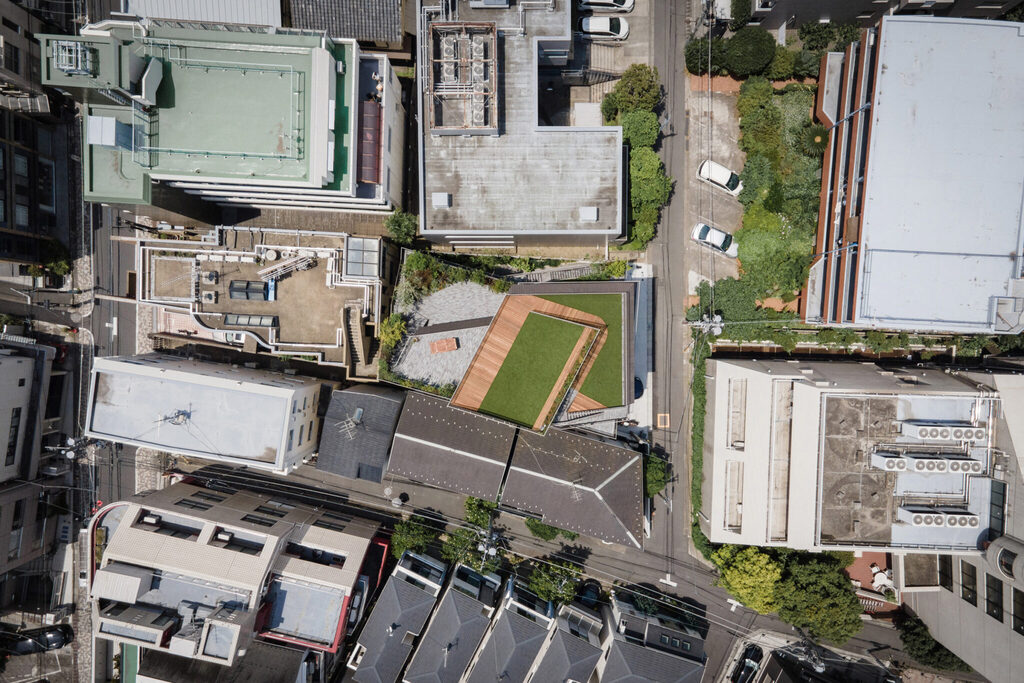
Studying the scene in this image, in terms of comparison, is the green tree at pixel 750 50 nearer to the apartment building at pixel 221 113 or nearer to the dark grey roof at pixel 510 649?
the apartment building at pixel 221 113

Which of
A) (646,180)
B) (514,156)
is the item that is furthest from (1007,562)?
(514,156)

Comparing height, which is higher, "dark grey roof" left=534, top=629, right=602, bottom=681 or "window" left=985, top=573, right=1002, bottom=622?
"window" left=985, top=573, right=1002, bottom=622

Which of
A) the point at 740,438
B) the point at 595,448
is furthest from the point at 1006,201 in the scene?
the point at 595,448

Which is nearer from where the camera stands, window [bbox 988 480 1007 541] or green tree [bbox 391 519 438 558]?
window [bbox 988 480 1007 541]

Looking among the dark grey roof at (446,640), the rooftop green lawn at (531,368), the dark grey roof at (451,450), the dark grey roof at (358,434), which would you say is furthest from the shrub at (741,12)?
the dark grey roof at (446,640)

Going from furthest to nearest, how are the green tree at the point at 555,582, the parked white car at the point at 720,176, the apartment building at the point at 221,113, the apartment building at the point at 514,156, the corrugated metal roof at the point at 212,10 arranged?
1. the green tree at the point at 555,582
2. the parked white car at the point at 720,176
3. the corrugated metal roof at the point at 212,10
4. the apartment building at the point at 514,156
5. the apartment building at the point at 221,113

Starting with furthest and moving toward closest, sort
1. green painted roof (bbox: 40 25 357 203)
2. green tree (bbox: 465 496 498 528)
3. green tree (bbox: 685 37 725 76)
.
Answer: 1. green tree (bbox: 465 496 498 528)
2. green tree (bbox: 685 37 725 76)
3. green painted roof (bbox: 40 25 357 203)

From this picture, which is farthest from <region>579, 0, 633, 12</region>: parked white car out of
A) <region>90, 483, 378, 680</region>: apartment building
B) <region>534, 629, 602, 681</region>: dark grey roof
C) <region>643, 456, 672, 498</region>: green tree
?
<region>534, 629, 602, 681</region>: dark grey roof

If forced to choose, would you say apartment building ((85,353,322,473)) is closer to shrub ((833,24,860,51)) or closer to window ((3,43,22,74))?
window ((3,43,22,74))
